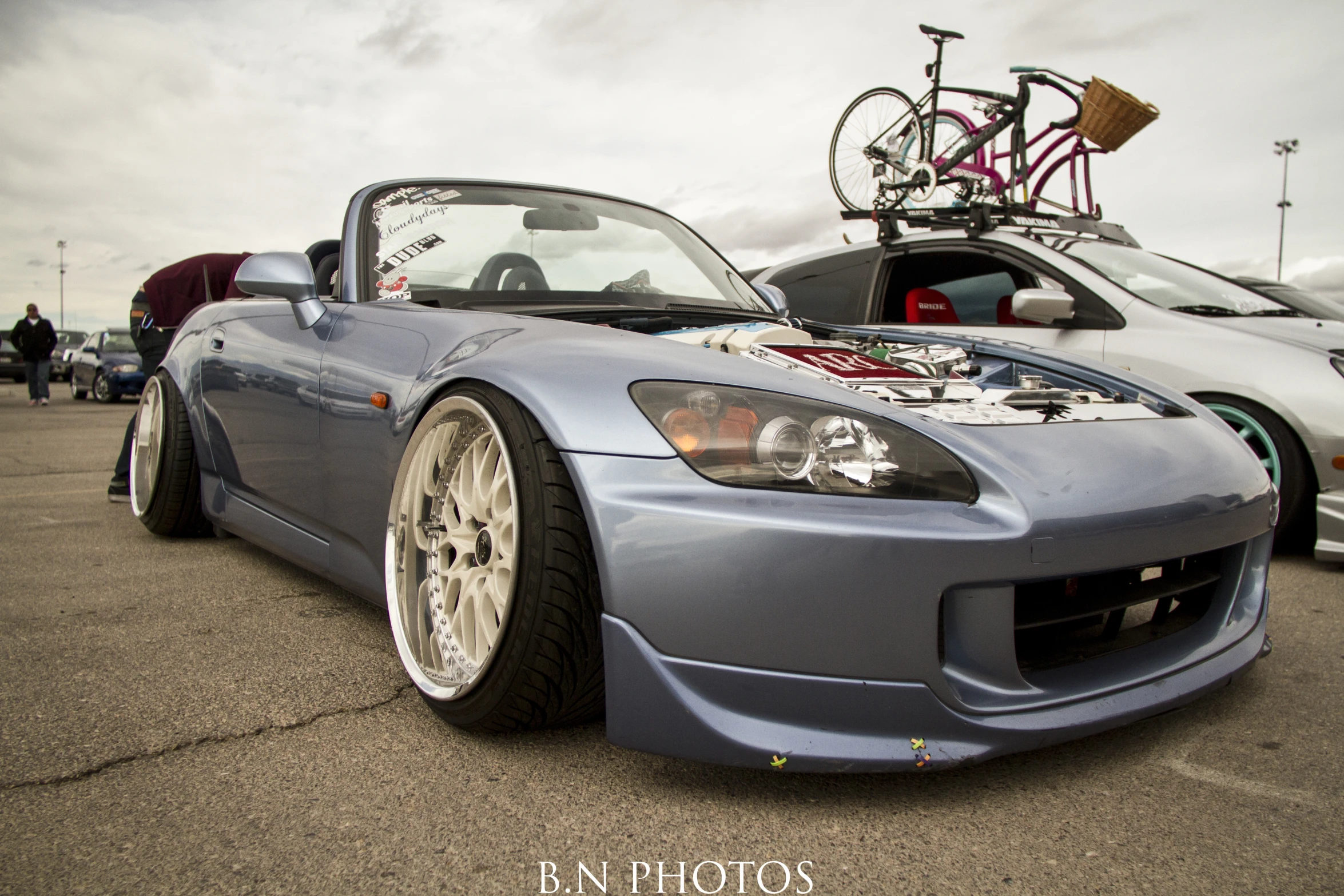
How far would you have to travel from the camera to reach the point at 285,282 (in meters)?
2.41

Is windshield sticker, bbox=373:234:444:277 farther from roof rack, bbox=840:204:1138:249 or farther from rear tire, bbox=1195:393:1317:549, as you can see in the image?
roof rack, bbox=840:204:1138:249

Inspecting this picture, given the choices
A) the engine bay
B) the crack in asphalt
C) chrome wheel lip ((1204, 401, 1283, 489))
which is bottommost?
the crack in asphalt

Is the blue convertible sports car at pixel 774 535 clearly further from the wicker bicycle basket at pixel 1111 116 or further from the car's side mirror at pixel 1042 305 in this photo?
the wicker bicycle basket at pixel 1111 116

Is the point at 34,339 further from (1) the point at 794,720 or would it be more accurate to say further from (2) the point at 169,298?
(1) the point at 794,720

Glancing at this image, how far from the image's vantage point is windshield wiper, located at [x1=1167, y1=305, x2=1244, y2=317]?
3.67m

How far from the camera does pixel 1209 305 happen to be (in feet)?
12.3

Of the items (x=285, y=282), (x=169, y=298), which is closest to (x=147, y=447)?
(x=169, y=298)

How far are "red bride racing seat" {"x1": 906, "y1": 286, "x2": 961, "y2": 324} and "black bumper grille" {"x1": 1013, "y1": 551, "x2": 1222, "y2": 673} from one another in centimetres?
284

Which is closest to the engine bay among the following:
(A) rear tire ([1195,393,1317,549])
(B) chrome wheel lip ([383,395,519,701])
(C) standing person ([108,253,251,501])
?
(B) chrome wheel lip ([383,395,519,701])

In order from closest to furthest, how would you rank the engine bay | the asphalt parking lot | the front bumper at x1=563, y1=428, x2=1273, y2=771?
the asphalt parking lot
the front bumper at x1=563, y1=428, x2=1273, y2=771
the engine bay

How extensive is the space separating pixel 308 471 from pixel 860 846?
1618 millimetres

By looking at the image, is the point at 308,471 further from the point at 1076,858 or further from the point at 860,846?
the point at 1076,858

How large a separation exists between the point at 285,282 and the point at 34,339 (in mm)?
14325

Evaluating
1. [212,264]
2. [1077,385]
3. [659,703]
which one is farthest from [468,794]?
[212,264]
